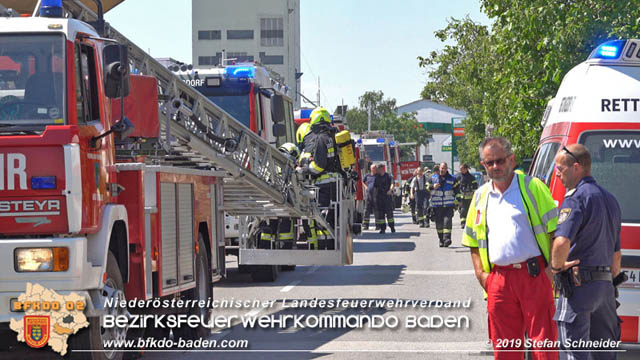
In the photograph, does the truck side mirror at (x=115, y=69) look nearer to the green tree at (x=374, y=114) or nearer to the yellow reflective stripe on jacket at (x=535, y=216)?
the yellow reflective stripe on jacket at (x=535, y=216)

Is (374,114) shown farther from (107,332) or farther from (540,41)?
(107,332)

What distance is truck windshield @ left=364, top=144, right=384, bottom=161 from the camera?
41031 mm

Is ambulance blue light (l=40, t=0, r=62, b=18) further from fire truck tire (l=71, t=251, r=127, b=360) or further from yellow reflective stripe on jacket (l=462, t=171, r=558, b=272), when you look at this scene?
yellow reflective stripe on jacket (l=462, t=171, r=558, b=272)

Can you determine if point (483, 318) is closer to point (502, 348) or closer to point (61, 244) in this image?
point (502, 348)

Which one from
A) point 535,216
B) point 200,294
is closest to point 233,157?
point 200,294

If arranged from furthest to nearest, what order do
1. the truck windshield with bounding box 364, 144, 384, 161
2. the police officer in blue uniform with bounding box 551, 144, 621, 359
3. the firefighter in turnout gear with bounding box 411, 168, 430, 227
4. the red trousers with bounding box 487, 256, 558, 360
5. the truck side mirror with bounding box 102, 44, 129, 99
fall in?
the truck windshield with bounding box 364, 144, 384, 161, the firefighter in turnout gear with bounding box 411, 168, 430, 227, the truck side mirror with bounding box 102, 44, 129, 99, the police officer in blue uniform with bounding box 551, 144, 621, 359, the red trousers with bounding box 487, 256, 558, 360

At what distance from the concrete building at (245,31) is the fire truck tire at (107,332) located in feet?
345

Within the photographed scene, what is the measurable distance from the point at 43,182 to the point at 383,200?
68.0 feet

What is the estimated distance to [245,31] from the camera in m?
115

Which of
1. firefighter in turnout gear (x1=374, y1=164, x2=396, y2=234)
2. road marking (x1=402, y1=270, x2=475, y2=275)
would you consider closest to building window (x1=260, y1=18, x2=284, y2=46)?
firefighter in turnout gear (x1=374, y1=164, x2=396, y2=234)

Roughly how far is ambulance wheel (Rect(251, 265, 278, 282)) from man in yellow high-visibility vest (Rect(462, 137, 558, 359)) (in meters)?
9.22

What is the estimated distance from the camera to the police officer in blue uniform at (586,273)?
22.2 feet

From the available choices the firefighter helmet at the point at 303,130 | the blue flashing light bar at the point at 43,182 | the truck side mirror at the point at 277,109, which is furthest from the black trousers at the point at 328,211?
the blue flashing light bar at the point at 43,182

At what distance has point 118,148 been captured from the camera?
31.6ft
